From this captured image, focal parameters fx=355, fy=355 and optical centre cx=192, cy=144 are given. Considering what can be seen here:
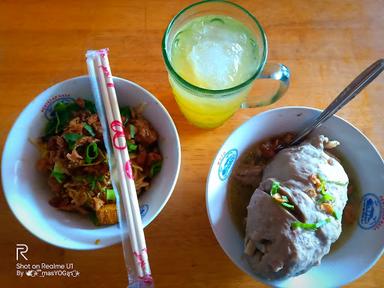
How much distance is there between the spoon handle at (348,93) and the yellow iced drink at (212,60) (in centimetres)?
17

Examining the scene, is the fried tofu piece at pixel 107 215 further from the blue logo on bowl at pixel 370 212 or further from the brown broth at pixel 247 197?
the blue logo on bowl at pixel 370 212

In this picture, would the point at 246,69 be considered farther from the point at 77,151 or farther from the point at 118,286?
the point at 118,286

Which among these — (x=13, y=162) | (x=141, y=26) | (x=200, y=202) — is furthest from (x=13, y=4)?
(x=200, y=202)

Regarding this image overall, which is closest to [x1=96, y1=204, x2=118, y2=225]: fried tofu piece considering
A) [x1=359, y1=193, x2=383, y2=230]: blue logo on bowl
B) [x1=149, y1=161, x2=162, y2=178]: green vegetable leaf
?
[x1=149, y1=161, x2=162, y2=178]: green vegetable leaf

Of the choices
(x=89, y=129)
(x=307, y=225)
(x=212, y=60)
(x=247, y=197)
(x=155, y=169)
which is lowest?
(x=307, y=225)

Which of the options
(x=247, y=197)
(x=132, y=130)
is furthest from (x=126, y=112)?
(x=247, y=197)

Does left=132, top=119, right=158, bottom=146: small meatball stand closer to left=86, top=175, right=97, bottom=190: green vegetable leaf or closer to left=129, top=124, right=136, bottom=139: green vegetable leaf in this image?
left=129, top=124, right=136, bottom=139: green vegetable leaf

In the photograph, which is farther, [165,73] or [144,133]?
[165,73]

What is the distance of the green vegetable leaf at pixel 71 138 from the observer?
793mm

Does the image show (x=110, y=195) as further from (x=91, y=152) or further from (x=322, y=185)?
(x=322, y=185)

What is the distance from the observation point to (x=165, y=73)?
3.29 feet

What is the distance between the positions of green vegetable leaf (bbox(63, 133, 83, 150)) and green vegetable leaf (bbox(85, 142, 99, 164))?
3 centimetres

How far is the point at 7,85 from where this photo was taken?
97 centimetres

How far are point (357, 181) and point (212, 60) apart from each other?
451mm
